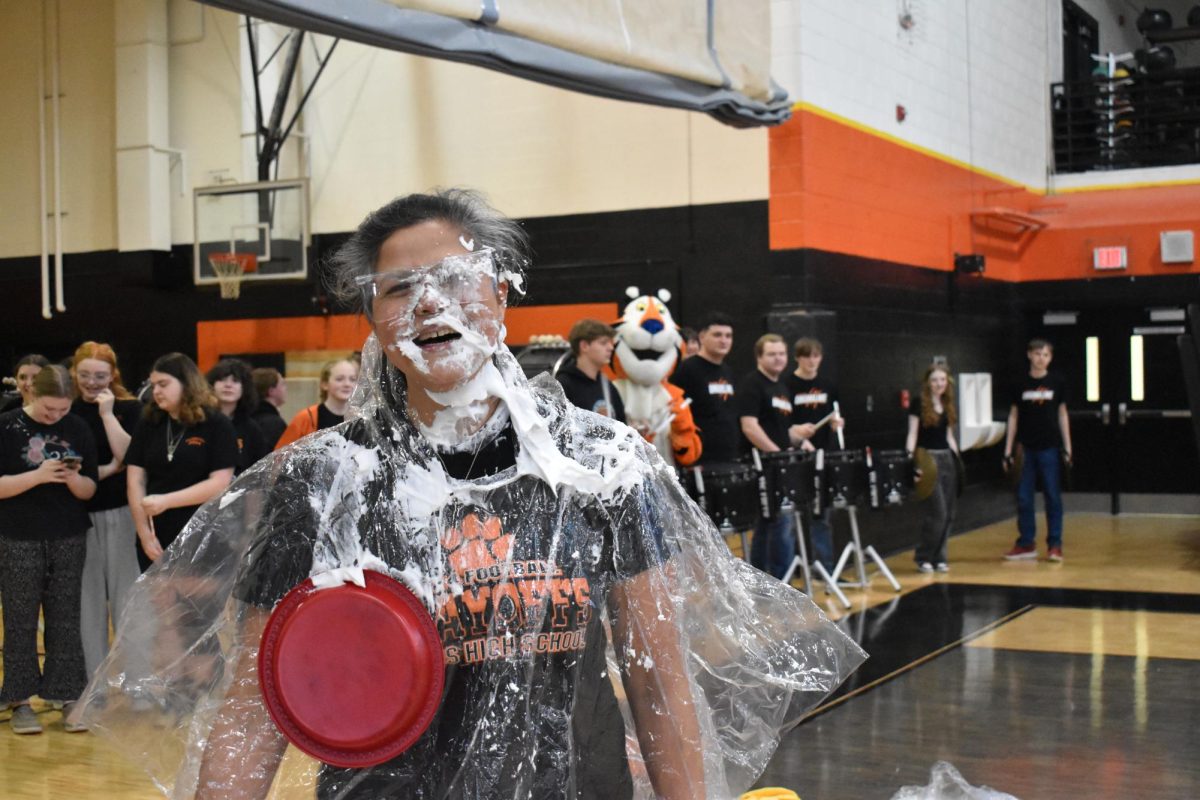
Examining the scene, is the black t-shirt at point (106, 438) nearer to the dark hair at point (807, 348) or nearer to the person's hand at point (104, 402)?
the person's hand at point (104, 402)

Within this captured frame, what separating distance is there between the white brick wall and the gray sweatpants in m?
4.97

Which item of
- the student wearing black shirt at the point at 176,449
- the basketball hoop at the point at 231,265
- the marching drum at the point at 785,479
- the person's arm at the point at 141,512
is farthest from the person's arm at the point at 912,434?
the person's arm at the point at 141,512

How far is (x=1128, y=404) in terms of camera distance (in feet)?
41.0

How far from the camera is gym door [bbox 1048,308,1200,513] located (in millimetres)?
12273

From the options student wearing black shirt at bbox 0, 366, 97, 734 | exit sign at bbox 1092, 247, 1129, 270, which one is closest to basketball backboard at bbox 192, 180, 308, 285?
student wearing black shirt at bbox 0, 366, 97, 734

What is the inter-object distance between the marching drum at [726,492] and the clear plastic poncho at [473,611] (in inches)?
195

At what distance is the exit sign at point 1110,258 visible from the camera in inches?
476

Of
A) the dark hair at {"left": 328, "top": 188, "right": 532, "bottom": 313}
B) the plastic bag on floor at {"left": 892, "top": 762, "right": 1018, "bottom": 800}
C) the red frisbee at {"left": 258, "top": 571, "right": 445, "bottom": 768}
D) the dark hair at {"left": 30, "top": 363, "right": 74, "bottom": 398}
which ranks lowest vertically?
the plastic bag on floor at {"left": 892, "top": 762, "right": 1018, "bottom": 800}

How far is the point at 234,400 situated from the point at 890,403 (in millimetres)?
5291

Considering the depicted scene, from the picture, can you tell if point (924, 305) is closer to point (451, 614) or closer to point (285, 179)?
point (285, 179)

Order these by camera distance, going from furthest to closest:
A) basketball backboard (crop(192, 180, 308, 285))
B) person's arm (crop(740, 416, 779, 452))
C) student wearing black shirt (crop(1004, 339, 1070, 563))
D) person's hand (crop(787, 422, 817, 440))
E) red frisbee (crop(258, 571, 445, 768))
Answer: basketball backboard (crop(192, 180, 308, 285)) → student wearing black shirt (crop(1004, 339, 1070, 563)) → person's hand (crop(787, 422, 817, 440)) → person's arm (crop(740, 416, 779, 452)) → red frisbee (crop(258, 571, 445, 768))

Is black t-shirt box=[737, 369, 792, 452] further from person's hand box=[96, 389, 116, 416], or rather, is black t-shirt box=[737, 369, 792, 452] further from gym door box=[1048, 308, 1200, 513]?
gym door box=[1048, 308, 1200, 513]

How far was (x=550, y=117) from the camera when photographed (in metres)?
9.25

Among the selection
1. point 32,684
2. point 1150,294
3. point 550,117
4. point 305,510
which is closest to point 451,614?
A: point 305,510
